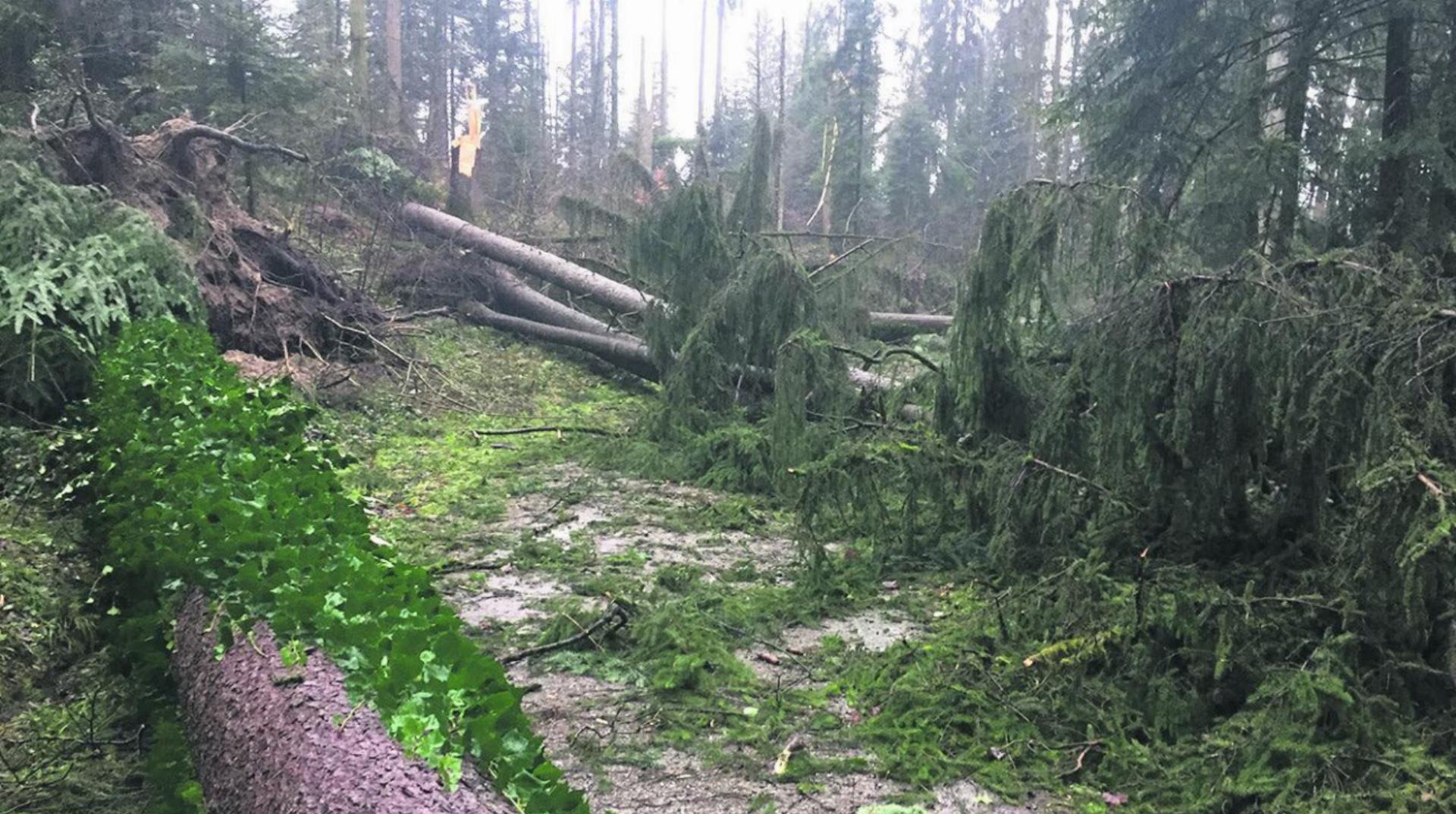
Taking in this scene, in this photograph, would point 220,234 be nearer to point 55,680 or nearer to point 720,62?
point 55,680

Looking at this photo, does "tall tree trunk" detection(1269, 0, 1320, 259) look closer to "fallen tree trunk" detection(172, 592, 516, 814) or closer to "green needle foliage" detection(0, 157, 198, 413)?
"fallen tree trunk" detection(172, 592, 516, 814)

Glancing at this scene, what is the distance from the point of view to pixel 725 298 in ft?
28.5

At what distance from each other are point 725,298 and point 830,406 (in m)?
1.85

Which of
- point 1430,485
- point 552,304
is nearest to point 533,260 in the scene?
point 552,304

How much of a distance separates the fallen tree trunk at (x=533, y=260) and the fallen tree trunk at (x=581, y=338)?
1.72ft

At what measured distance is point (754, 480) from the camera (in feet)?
25.3

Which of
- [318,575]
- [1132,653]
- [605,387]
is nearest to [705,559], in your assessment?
[1132,653]

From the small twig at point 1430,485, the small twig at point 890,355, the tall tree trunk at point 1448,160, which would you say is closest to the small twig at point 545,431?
the small twig at point 890,355

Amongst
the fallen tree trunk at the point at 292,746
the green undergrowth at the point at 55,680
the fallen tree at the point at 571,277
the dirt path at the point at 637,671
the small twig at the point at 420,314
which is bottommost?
the dirt path at the point at 637,671

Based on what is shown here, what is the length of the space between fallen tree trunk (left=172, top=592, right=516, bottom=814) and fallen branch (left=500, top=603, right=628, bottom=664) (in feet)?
5.09

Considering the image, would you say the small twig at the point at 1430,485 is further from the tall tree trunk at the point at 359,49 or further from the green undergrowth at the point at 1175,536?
the tall tree trunk at the point at 359,49

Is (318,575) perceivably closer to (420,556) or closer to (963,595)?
(420,556)

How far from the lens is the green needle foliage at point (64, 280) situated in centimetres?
573

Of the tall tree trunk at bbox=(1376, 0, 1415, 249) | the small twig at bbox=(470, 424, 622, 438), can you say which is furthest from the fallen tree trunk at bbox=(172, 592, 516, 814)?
the tall tree trunk at bbox=(1376, 0, 1415, 249)
